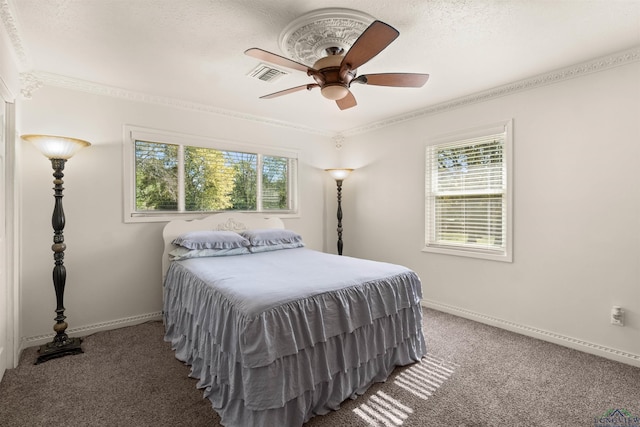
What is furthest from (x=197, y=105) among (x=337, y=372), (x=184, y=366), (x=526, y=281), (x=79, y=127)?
(x=526, y=281)

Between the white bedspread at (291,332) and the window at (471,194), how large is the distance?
1.40m

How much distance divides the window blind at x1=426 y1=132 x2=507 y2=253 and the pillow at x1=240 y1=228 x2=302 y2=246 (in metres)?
1.75

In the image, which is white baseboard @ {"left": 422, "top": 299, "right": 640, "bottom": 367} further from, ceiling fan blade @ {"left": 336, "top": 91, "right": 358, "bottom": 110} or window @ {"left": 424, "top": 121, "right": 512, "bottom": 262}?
ceiling fan blade @ {"left": 336, "top": 91, "right": 358, "bottom": 110}

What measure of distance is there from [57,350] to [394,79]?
3.51 m

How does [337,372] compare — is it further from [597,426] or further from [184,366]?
[597,426]

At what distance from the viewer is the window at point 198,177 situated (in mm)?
3457

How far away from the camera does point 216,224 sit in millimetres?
3779

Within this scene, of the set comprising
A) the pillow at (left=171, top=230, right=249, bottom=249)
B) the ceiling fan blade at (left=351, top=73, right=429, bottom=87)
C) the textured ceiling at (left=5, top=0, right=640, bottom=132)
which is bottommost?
the pillow at (left=171, top=230, right=249, bottom=249)

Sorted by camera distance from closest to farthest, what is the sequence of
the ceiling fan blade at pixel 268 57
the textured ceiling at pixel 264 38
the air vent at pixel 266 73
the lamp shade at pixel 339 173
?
1. the ceiling fan blade at pixel 268 57
2. the textured ceiling at pixel 264 38
3. the air vent at pixel 266 73
4. the lamp shade at pixel 339 173

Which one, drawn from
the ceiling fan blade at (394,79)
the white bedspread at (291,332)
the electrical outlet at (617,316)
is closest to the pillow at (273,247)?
the white bedspread at (291,332)

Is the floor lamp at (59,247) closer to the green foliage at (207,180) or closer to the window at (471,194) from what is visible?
the green foliage at (207,180)

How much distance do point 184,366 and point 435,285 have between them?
2.90 metres

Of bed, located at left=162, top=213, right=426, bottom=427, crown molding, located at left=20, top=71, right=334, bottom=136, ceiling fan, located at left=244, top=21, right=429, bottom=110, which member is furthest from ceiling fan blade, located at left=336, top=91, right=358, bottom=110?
crown molding, located at left=20, top=71, right=334, bottom=136

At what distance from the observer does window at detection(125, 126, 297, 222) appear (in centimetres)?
346
